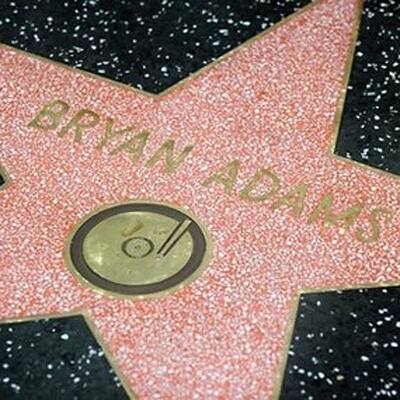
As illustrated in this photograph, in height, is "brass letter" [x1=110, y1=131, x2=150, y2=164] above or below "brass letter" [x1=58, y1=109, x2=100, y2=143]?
below

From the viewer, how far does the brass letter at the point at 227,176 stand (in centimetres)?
144

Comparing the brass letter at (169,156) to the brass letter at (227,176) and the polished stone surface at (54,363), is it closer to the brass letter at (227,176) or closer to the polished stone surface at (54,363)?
the brass letter at (227,176)

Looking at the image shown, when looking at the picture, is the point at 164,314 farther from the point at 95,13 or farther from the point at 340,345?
the point at 95,13

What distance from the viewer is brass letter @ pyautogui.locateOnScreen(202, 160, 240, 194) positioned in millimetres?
1440

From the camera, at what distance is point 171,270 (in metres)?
1.31

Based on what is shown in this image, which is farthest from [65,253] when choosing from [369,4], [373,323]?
[369,4]

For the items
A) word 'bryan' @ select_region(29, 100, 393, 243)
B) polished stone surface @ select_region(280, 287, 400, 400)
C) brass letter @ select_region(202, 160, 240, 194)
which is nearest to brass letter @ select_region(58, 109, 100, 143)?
word 'bryan' @ select_region(29, 100, 393, 243)

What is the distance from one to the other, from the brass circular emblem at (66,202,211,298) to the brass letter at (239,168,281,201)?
0.29 feet

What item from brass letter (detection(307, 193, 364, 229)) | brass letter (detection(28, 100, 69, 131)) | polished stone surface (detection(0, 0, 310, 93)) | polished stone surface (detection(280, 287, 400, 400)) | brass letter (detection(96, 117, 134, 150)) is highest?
polished stone surface (detection(0, 0, 310, 93))

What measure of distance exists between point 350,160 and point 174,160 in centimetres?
25

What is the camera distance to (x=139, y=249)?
52.4 inches

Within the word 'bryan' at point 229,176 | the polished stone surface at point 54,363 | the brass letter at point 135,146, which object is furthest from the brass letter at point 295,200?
the polished stone surface at point 54,363

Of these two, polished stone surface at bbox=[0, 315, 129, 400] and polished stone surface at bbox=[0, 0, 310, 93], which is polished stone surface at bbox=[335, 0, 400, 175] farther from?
polished stone surface at bbox=[0, 315, 129, 400]

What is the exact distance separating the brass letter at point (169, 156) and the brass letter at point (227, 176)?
2.1 inches
